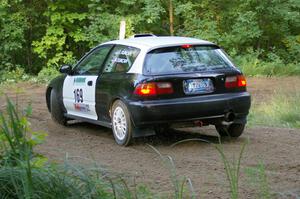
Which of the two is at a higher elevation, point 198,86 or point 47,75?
point 198,86

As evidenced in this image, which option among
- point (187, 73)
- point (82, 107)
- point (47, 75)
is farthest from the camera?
point (47, 75)

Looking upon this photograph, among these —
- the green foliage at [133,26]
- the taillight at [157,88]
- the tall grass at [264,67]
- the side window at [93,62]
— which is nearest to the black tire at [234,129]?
the taillight at [157,88]

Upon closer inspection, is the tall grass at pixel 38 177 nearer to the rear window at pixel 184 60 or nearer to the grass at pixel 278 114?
the rear window at pixel 184 60

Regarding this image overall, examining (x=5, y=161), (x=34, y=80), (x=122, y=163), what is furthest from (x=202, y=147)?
(x=34, y=80)

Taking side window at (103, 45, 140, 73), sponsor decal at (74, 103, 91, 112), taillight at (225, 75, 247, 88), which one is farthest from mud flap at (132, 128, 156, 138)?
sponsor decal at (74, 103, 91, 112)

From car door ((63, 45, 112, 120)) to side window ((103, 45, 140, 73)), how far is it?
20 cm

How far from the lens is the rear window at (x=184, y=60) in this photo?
9.16m

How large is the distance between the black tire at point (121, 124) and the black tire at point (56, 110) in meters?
2.18

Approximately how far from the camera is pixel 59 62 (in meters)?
24.9

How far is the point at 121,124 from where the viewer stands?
941 cm

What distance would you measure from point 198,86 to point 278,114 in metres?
3.98

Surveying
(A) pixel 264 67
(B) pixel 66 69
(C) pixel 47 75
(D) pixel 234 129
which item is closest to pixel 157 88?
(D) pixel 234 129

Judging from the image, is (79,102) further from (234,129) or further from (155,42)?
(234,129)

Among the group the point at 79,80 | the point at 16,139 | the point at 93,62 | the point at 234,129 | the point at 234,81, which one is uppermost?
the point at 16,139
